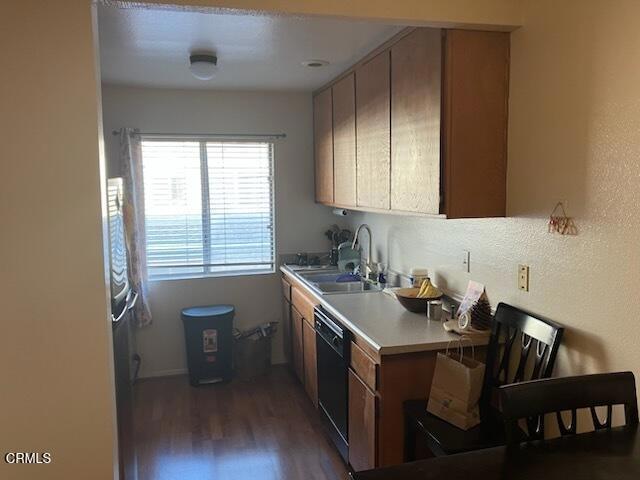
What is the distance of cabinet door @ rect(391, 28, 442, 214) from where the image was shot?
237 cm

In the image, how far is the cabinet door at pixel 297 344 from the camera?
3973 millimetres

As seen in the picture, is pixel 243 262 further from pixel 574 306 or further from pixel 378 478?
pixel 378 478

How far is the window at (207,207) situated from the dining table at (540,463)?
11.1 ft

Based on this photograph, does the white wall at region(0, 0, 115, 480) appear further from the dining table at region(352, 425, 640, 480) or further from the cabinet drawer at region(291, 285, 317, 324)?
the cabinet drawer at region(291, 285, 317, 324)

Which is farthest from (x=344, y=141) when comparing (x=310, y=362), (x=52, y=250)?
(x=52, y=250)

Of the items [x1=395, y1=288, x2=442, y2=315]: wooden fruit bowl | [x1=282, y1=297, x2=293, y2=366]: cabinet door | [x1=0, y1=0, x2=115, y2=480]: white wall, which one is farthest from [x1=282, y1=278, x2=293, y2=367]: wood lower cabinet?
[x1=0, y1=0, x2=115, y2=480]: white wall

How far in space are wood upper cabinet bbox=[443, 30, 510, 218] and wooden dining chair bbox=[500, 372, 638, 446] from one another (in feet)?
3.18

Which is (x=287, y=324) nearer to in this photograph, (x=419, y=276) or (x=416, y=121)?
(x=419, y=276)

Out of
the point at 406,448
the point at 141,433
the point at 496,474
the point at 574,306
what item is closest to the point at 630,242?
the point at 574,306

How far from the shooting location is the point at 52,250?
190 centimetres

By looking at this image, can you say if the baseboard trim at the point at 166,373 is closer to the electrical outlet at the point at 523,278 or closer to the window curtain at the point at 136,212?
the window curtain at the point at 136,212

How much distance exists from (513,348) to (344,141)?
1809 mm

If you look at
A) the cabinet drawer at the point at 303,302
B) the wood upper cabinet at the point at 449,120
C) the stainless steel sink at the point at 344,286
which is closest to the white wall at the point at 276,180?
the cabinet drawer at the point at 303,302

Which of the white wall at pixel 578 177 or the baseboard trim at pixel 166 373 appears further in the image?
the baseboard trim at pixel 166 373
